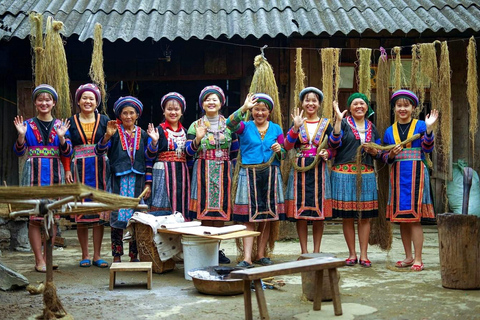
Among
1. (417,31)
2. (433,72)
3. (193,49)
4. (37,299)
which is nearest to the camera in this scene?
(37,299)

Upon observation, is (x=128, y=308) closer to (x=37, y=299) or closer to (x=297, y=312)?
(x=37, y=299)

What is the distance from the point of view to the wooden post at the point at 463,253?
5207 millimetres

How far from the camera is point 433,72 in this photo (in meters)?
6.80

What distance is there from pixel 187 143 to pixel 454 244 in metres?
2.71

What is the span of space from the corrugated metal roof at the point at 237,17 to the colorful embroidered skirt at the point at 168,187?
2.27 metres

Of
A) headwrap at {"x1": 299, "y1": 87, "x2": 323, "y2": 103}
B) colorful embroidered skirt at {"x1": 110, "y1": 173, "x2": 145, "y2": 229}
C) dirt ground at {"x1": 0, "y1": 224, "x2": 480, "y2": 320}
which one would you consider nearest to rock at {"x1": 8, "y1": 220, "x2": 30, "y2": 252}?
dirt ground at {"x1": 0, "y1": 224, "x2": 480, "y2": 320}

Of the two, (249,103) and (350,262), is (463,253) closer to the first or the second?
(350,262)

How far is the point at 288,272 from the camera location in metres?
4.20

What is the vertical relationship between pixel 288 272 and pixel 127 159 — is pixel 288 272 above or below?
below

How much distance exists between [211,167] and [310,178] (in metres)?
1.00

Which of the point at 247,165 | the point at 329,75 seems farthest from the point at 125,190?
the point at 329,75

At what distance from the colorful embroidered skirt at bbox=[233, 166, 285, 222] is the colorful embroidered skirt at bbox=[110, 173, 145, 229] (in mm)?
984

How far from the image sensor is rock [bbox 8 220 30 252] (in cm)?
761

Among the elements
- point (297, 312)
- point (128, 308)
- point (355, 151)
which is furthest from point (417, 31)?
point (128, 308)
